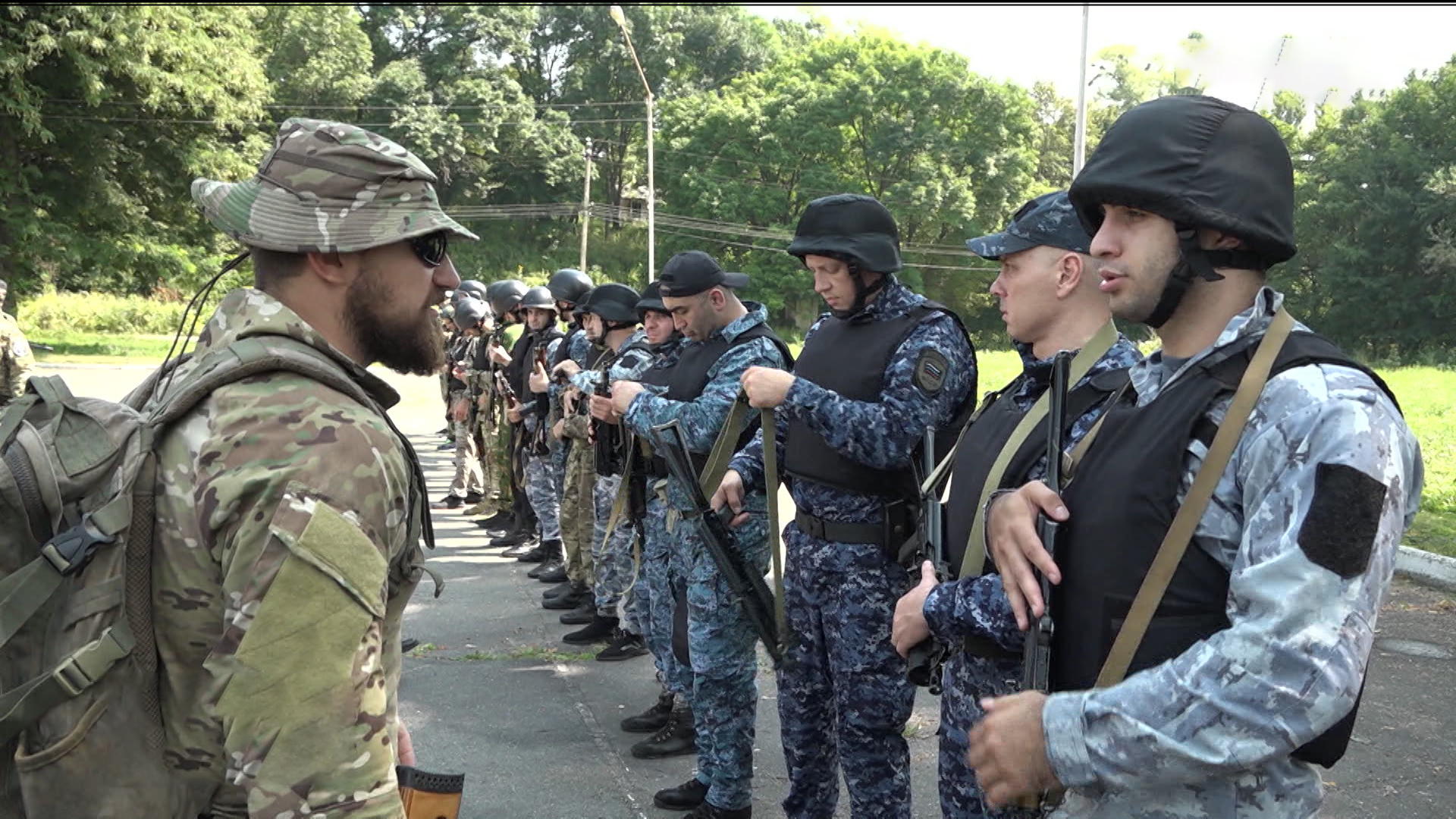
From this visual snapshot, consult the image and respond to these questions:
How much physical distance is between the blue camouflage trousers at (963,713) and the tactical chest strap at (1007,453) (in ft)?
0.74

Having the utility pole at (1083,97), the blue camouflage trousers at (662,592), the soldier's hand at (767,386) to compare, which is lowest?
the blue camouflage trousers at (662,592)

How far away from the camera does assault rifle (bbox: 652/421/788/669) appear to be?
3.74m

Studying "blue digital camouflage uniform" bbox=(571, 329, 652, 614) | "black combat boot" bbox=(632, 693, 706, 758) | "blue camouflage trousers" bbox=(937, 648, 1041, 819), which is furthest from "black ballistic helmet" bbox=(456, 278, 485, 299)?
"blue camouflage trousers" bbox=(937, 648, 1041, 819)

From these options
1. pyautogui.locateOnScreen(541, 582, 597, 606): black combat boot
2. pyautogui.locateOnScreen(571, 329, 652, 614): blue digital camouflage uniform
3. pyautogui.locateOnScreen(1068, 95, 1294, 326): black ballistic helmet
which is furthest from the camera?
pyautogui.locateOnScreen(541, 582, 597, 606): black combat boot

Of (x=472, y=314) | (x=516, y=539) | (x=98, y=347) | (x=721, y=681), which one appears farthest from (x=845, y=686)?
(x=98, y=347)

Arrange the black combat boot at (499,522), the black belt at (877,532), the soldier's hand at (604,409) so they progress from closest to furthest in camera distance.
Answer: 1. the black belt at (877,532)
2. the soldier's hand at (604,409)
3. the black combat boot at (499,522)

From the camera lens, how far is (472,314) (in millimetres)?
10258

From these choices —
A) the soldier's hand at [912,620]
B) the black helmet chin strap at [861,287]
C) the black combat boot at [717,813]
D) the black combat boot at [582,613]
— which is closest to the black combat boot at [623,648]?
the black combat boot at [582,613]

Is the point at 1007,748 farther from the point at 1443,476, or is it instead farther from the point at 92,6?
the point at 92,6

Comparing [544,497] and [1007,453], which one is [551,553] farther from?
[1007,453]

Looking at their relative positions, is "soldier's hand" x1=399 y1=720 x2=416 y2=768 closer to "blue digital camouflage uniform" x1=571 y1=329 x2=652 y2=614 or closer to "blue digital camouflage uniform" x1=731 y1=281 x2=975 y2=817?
"blue digital camouflage uniform" x1=731 y1=281 x2=975 y2=817

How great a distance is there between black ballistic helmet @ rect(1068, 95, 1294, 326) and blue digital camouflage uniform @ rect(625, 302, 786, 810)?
98.2 inches

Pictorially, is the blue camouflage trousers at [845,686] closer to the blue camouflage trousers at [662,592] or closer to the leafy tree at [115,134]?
the blue camouflage trousers at [662,592]

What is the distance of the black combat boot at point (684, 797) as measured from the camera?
393 centimetres
